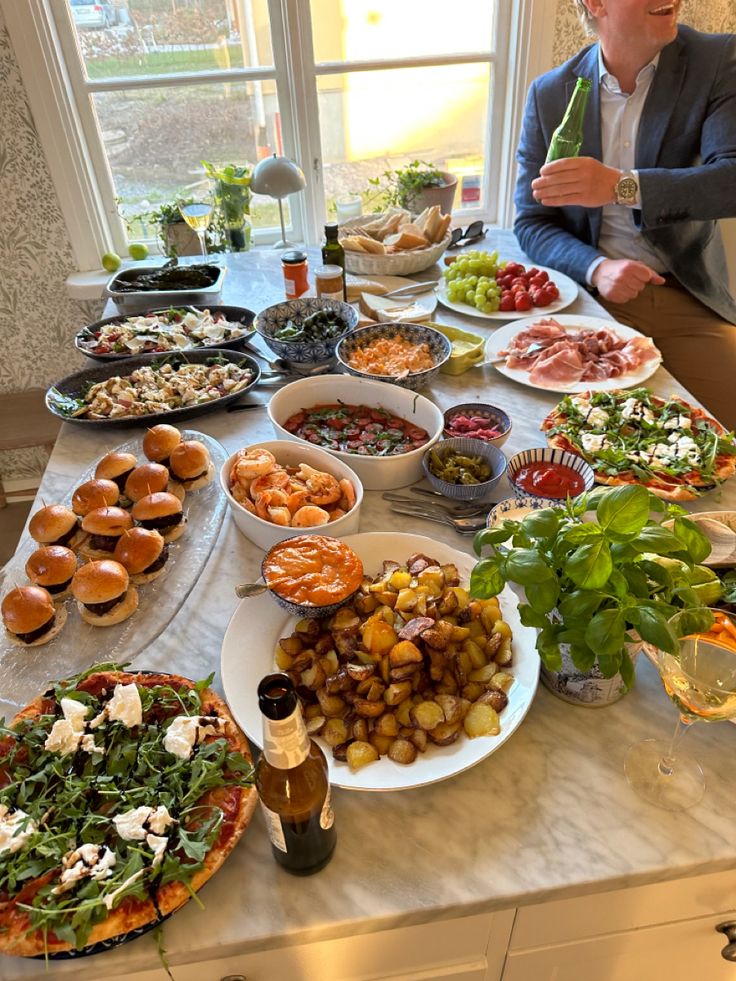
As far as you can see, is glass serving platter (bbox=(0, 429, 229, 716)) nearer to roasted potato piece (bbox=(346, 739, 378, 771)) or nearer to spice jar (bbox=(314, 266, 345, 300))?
roasted potato piece (bbox=(346, 739, 378, 771))

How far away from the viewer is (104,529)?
1325mm

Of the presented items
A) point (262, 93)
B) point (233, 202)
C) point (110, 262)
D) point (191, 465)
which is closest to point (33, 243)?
point (110, 262)

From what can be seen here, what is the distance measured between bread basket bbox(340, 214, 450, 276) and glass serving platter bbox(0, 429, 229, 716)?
1245mm

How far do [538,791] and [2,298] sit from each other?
306 cm

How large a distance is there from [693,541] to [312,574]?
547 millimetres

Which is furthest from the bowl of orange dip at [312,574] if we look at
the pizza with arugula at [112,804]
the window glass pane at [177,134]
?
the window glass pane at [177,134]

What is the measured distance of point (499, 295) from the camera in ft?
7.17

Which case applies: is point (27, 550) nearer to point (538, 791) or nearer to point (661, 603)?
point (538, 791)

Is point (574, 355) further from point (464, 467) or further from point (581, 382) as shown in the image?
point (464, 467)

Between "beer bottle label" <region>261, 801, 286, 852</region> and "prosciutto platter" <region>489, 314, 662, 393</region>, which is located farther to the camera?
"prosciutto platter" <region>489, 314, 662, 393</region>

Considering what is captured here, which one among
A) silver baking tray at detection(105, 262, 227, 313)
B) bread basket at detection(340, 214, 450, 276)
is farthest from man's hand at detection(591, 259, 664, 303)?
silver baking tray at detection(105, 262, 227, 313)

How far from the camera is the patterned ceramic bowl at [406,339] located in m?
1.71

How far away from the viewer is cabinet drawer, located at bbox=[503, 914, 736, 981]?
100cm

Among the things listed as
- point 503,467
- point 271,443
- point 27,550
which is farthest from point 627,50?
point 27,550
